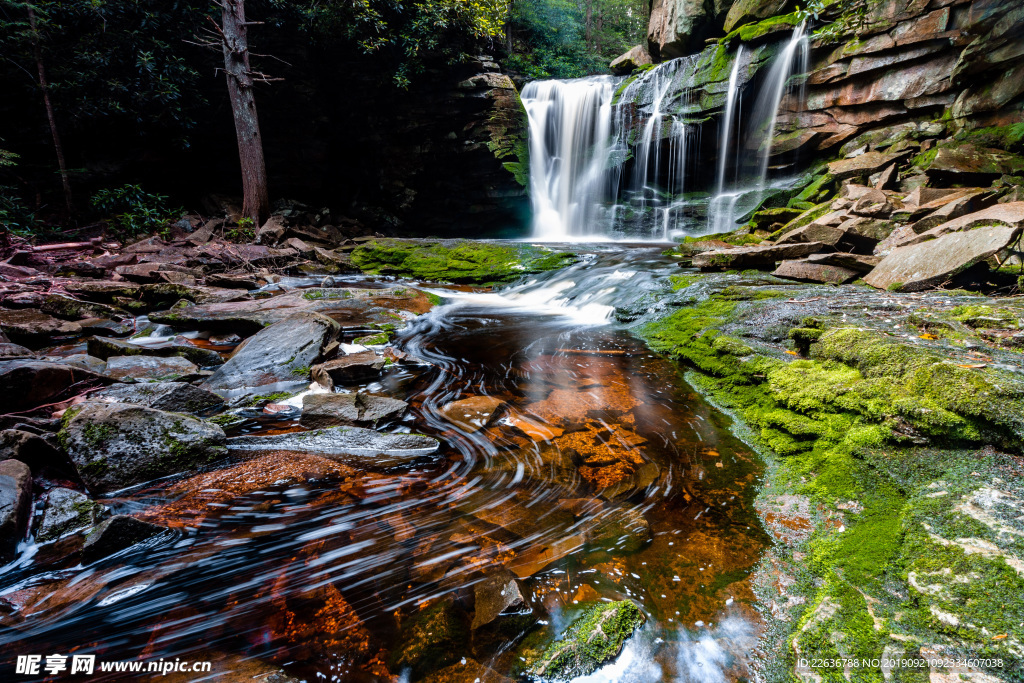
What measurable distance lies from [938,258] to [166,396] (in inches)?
315

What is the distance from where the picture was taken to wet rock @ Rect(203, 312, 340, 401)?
4.11m

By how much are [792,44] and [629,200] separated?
6.10 m

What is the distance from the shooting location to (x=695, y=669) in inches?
60.4

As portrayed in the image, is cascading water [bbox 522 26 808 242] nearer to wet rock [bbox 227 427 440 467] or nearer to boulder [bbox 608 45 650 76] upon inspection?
boulder [bbox 608 45 650 76]

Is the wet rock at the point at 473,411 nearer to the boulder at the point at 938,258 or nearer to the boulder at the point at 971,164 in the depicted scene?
the boulder at the point at 938,258

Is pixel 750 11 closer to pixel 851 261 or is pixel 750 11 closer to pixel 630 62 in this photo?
pixel 630 62

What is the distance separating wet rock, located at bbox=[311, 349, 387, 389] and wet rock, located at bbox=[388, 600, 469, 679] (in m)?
2.81

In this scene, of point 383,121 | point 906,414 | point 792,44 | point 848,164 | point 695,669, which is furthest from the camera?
point 383,121

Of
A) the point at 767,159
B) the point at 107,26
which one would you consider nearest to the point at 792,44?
the point at 767,159

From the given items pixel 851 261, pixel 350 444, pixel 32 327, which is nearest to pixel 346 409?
pixel 350 444

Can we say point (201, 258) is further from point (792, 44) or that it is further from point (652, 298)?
point (792, 44)

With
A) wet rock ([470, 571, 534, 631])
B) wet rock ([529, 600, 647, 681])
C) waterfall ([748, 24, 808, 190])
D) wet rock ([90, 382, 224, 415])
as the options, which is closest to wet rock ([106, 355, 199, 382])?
wet rock ([90, 382, 224, 415])

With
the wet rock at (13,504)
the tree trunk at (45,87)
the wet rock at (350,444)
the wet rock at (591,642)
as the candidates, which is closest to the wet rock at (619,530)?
the wet rock at (591,642)

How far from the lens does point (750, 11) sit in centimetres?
1416
